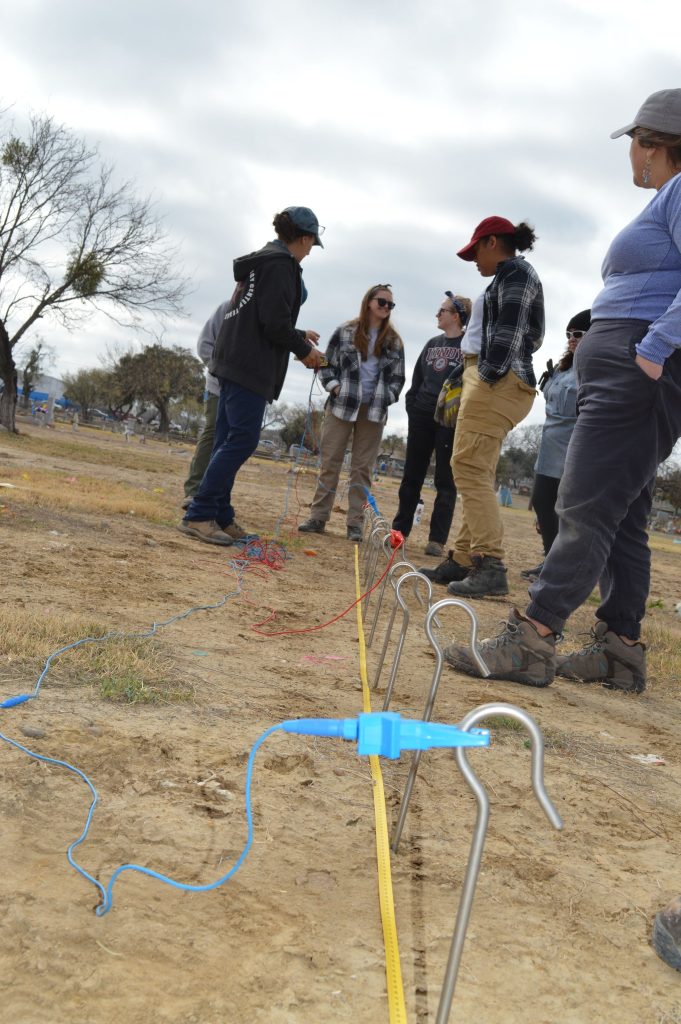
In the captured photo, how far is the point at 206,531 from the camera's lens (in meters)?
4.96

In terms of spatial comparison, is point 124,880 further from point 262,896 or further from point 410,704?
point 410,704

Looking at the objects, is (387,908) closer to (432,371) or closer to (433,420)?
(433,420)

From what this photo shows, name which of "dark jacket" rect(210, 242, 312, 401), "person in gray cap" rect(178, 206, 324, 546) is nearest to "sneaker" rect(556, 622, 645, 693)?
"person in gray cap" rect(178, 206, 324, 546)

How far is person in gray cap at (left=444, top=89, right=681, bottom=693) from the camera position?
97.8 inches

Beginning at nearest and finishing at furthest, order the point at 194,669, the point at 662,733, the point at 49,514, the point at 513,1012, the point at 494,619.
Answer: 1. the point at 513,1012
2. the point at 194,669
3. the point at 662,733
4. the point at 494,619
5. the point at 49,514

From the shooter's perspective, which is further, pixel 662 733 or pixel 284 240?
pixel 284 240

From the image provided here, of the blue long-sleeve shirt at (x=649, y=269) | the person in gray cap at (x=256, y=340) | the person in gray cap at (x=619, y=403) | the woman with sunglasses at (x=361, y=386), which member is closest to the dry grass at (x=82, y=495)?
the person in gray cap at (x=256, y=340)

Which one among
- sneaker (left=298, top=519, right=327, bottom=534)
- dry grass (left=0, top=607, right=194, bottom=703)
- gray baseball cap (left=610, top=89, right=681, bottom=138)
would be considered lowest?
dry grass (left=0, top=607, right=194, bottom=703)

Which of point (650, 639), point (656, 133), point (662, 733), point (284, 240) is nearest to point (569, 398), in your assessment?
point (650, 639)

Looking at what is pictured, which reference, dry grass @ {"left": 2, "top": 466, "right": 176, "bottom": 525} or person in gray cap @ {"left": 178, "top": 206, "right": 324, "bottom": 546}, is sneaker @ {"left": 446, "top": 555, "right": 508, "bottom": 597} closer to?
person in gray cap @ {"left": 178, "top": 206, "right": 324, "bottom": 546}

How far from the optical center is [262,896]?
51.0 inches

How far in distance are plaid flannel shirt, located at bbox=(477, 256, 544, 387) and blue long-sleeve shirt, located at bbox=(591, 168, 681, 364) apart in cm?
123

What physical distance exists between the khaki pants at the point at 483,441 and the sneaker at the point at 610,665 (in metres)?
1.07

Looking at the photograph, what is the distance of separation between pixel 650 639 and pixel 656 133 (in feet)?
8.83
